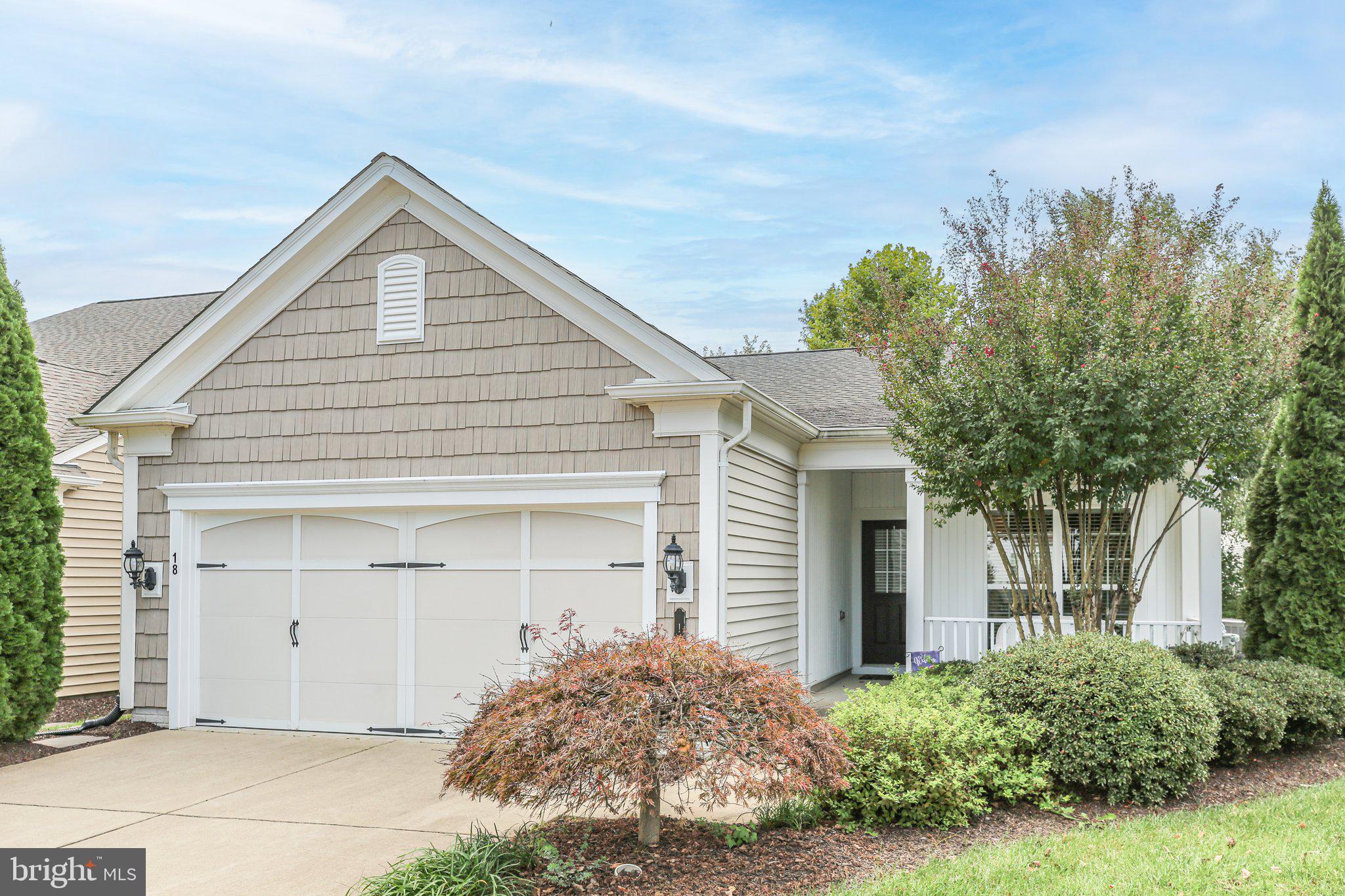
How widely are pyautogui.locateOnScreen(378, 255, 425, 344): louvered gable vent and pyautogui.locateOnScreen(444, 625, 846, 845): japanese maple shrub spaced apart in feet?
16.2

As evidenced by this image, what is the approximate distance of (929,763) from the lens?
5801 millimetres

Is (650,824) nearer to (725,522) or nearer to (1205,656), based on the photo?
(725,522)

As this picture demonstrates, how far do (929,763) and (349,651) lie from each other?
19.1 ft

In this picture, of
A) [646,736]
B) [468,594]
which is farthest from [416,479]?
[646,736]

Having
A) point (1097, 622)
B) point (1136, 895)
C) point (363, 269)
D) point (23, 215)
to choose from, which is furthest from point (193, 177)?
point (1136, 895)

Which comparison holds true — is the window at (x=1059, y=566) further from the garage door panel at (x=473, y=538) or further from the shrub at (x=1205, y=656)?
the garage door panel at (x=473, y=538)

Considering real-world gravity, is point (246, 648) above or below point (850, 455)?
below

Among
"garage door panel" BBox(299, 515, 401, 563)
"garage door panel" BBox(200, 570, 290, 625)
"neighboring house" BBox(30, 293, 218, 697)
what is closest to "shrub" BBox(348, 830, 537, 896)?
"garage door panel" BBox(299, 515, 401, 563)

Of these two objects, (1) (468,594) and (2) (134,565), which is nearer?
(1) (468,594)

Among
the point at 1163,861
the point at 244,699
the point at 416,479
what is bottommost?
the point at 244,699

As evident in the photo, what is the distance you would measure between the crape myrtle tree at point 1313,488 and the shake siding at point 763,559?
4639 millimetres

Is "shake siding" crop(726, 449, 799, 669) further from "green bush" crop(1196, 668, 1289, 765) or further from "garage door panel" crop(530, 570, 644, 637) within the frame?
"green bush" crop(1196, 668, 1289, 765)

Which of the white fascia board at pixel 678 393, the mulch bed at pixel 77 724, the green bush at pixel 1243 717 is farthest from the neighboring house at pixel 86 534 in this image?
the green bush at pixel 1243 717

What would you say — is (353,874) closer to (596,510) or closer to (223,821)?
(223,821)
